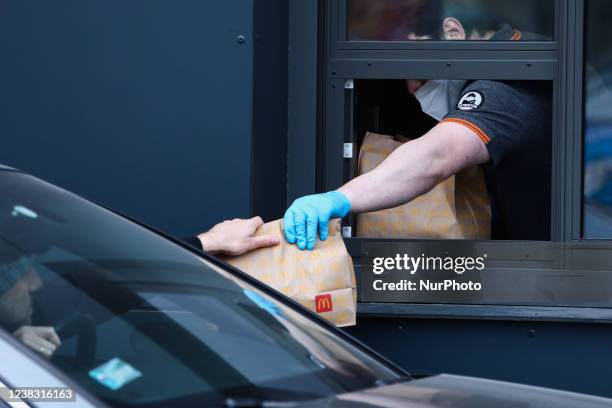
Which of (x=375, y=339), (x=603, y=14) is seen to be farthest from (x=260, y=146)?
(x=603, y=14)

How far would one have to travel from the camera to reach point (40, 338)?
2062mm

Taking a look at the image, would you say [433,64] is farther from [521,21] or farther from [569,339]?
[569,339]

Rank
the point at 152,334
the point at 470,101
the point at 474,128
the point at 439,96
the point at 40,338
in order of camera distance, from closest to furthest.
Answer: the point at 40,338 → the point at 152,334 → the point at 474,128 → the point at 470,101 → the point at 439,96

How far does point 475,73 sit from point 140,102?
142cm

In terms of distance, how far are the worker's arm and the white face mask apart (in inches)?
15.6

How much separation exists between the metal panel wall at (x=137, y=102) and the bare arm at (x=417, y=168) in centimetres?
64

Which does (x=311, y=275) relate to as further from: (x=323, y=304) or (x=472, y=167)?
(x=472, y=167)

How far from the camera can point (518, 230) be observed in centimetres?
489

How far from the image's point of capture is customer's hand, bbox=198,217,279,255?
11.8ft

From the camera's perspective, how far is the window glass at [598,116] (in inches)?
189

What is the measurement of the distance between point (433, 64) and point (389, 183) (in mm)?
918

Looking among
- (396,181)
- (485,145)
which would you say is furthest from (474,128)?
(396,181)

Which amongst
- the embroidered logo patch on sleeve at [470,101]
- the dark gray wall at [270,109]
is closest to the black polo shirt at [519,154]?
the embroidered logo patch on sleeve at [470,101]

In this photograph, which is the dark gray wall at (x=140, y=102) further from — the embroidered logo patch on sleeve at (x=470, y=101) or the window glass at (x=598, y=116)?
the window glass at (x=598, y=116)
